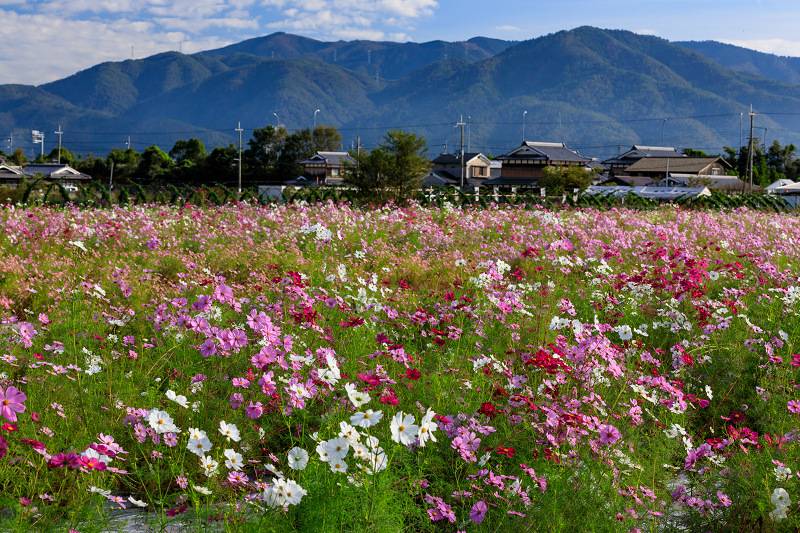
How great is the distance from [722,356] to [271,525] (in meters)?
3.20

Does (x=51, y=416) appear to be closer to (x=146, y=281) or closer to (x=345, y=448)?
(x=345, y=448)

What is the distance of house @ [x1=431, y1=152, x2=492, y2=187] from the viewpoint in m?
72.5

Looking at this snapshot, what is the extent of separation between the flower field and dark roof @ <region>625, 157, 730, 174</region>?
209 feet

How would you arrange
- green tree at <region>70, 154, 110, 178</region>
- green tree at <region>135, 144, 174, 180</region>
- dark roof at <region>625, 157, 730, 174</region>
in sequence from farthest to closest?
dark roof at <region>625, 157, 730, 174</region> < green tree at <region>70, 154, 110, 178</region> < green tree at <region>135, 144, 174, 180</region>

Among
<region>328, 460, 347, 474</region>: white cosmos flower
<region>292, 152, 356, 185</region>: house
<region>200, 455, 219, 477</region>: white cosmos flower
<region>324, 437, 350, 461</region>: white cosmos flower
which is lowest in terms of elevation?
<region>200, 455, 219, 477</region>: white cosmos flower

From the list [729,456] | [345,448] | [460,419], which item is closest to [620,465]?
[460,419]

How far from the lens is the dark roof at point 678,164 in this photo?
63419 millimetres

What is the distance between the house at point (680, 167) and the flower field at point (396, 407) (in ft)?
200


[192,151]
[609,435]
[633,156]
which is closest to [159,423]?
[609,435]

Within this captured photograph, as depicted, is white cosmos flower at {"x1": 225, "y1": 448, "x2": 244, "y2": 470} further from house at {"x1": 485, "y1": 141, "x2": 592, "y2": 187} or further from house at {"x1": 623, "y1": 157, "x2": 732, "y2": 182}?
house at {"x1": 485, "y1": 141, "x2": 592, "y2": 187}

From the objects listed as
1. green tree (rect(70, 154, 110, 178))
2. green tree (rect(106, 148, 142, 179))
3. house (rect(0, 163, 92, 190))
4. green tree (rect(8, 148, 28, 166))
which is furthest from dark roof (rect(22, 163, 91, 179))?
green tree (rect(8, 148, 28, 166))

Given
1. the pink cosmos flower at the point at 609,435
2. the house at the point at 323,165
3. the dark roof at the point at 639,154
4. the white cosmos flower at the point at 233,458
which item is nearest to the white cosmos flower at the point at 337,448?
the white cosmos flower at the point at 233,458

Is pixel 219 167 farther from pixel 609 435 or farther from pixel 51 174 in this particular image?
pixel 609 435

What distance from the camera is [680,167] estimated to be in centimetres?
6425
